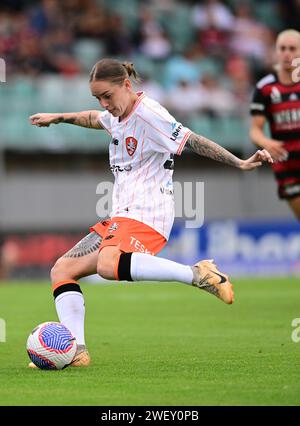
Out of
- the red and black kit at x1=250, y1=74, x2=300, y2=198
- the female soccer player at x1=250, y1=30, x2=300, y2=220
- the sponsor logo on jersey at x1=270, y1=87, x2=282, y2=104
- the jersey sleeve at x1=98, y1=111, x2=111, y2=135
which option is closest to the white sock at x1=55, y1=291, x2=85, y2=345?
the jersey sleeve at x1=98, y1=111, x2=111, y2=135

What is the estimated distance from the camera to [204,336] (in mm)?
9539

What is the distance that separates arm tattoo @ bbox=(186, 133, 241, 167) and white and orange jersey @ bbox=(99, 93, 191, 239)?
0.07 metres

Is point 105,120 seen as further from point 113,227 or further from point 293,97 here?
point 293,97

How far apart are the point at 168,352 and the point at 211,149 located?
1812 millimetres

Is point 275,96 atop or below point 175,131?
atop

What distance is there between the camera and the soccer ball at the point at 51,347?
7.33 metres

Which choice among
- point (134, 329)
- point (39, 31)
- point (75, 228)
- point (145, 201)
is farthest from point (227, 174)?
point (145, 201)

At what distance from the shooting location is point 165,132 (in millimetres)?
7531

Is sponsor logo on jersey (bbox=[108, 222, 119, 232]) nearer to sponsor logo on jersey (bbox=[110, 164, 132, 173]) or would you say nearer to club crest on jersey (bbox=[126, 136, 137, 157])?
sponsor logo on jersey (bbox=[110, 164, 132, 173])

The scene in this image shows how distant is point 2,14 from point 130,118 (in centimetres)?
1357

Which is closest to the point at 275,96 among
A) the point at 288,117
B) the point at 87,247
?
the point at 288,117

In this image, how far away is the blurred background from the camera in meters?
18.8

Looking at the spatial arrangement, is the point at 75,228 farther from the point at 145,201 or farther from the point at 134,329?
the point at 145,201

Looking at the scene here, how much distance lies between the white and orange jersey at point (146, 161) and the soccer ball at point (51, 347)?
975mm
